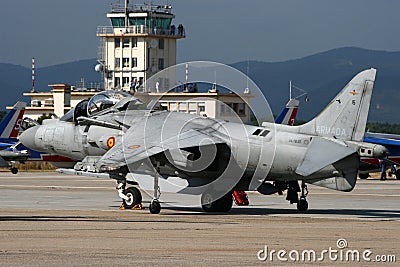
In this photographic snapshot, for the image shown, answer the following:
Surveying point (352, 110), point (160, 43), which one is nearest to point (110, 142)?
point (352, 110)

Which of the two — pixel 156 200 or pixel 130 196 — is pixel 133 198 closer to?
pixel 130 196

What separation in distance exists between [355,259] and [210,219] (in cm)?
983

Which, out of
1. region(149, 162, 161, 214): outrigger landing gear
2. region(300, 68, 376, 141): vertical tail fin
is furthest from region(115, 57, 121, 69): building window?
region(300, 68, 376, 141): vertical tail fin

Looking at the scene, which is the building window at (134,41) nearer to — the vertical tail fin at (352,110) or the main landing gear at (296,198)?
the main landing gear at (296,198)

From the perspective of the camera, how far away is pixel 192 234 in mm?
22156

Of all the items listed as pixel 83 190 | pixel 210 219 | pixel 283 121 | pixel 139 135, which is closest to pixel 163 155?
pixel 139 135

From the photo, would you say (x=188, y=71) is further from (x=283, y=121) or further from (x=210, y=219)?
(x=283, y=121)

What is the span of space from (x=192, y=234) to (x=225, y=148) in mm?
7536

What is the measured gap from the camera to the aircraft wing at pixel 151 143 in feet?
93.0

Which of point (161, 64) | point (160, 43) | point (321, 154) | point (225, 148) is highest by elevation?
point (321, 154)

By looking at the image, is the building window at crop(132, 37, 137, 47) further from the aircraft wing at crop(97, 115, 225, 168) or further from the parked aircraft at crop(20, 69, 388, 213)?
the aircraft wing at crop(97, 115, 225, 168)

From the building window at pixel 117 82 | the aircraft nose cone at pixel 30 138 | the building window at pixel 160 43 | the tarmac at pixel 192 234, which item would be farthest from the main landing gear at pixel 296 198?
the building window at pixel 160 43

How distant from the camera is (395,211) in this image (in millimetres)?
32500

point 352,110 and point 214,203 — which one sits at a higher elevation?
point 352,110
